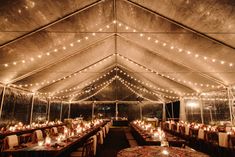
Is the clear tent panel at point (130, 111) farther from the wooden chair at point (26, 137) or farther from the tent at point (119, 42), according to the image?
the wooden chair at point (26, 137)

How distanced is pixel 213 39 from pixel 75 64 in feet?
18.5

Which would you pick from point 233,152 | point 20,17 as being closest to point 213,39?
point 233,152

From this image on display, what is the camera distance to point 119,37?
701cm

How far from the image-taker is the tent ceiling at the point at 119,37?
4125 mm

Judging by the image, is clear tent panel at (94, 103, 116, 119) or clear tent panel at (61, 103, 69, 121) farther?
clear tent panel at (94, 103, 116, 119)

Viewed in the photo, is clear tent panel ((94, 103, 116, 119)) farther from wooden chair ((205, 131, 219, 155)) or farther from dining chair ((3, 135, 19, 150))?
dining chair ((3, 135, 19, 150))

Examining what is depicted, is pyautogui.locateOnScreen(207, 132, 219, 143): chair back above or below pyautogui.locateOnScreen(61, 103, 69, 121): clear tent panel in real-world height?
below

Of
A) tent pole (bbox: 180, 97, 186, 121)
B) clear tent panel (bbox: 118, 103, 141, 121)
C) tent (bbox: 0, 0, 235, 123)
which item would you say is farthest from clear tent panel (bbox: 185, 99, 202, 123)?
clear tent panel (bbox: 118, 103, 141, 121)

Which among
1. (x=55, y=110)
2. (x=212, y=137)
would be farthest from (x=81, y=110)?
(x=212, y=137)

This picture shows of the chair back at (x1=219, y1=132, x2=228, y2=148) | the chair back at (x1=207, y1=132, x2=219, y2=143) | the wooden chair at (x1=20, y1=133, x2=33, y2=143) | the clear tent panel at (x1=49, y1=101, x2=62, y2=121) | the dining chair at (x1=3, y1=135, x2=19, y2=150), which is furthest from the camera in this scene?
the clear tent panel at (x1=49, y1=101, x2=62, y2=121)

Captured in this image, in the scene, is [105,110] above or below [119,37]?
below

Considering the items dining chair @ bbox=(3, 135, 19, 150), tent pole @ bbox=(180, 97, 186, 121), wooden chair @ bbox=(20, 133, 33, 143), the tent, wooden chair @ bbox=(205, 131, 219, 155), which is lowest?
wooden chair @ bbox=(205, 131, 219, 155)

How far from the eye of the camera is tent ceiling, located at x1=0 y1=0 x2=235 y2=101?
4.12m

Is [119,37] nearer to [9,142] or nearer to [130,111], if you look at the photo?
[9,142]
